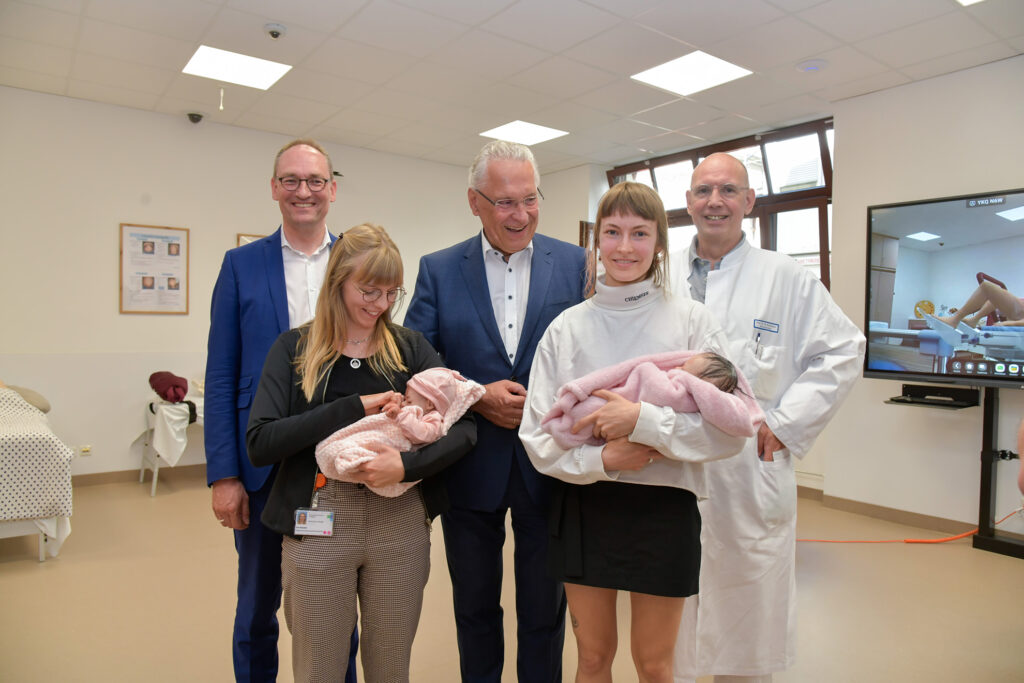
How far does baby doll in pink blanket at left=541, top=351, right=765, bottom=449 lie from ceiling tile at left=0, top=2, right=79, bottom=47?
14.4ft

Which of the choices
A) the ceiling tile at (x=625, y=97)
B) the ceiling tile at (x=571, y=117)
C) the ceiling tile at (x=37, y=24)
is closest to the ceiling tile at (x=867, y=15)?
the ceiling tile at (x=625, y=97)

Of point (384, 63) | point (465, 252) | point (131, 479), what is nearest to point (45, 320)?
point (131, 479)

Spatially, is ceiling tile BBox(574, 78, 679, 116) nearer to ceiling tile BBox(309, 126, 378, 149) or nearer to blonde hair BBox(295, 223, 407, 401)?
ceiling tile BBox(309, 126, 378, 149)

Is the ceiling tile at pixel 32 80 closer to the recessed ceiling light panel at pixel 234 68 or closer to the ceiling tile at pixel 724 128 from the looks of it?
the recessed ceiling light panel at pixel 234 68

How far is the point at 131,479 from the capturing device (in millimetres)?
5840

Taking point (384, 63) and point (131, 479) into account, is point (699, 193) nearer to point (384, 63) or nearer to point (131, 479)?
point (384, 63)

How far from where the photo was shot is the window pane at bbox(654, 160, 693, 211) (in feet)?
23.7

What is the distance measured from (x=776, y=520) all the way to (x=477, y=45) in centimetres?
366

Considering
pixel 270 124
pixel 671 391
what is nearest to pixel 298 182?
pixel 671 391

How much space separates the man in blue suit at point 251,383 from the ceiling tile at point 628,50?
2867 mm

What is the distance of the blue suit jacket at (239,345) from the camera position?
6.31ft

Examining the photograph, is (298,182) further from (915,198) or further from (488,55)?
(915,198)

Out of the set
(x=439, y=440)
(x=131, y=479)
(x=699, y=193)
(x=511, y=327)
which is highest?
(x=699, y=193)

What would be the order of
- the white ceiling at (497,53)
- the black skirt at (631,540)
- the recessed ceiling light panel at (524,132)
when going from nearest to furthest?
the black skirt at (631,540)
the white ceiling at (497,53)
the recessed ceiling light panel at (524,132)
